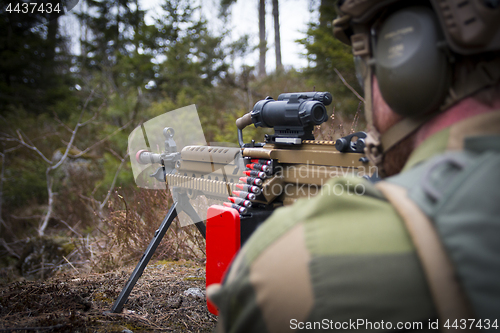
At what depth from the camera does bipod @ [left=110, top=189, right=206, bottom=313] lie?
2875 millimetres

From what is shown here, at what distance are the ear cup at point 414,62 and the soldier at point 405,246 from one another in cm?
7

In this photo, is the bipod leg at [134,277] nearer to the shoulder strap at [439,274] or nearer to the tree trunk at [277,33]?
the shoulder strap at [439,274]

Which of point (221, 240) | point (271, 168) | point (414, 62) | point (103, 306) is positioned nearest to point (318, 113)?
point (271, 168)

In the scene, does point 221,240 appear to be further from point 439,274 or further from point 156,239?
point 439,274

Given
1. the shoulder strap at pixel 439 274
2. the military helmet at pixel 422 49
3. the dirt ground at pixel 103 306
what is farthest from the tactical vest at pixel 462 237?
the dirt ground at pixel 103 306

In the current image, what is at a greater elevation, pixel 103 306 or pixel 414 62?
pixel 414 62

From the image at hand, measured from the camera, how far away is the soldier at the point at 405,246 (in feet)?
2.19

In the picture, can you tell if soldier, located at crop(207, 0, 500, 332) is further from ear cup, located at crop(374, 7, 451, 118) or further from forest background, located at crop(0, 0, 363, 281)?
forest background, located at crop(0, 0, 363, 281)

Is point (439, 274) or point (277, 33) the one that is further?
point (277, 33)

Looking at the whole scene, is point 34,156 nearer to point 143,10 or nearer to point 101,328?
point 143,10

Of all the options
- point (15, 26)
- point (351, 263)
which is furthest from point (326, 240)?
point (15, 26)

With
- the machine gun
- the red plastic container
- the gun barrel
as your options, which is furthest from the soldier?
the gun barrel

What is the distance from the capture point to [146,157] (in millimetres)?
3553

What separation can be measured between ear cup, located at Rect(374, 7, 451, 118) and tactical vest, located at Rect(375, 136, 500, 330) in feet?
1.25
